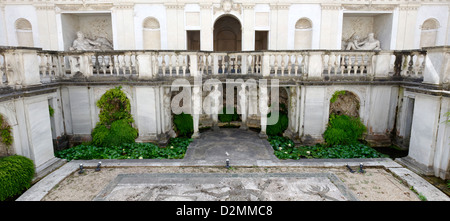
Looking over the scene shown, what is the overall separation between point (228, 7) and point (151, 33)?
15.3ft

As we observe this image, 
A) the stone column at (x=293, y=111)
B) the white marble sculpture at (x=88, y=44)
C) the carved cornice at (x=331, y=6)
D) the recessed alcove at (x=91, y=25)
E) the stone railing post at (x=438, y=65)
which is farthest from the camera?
the recessed alcove at (x=91, y=25)

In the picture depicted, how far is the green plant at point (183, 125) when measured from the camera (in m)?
11.5

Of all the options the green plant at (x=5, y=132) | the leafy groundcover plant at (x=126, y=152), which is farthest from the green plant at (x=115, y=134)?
the green plant at (x=5, y=132)

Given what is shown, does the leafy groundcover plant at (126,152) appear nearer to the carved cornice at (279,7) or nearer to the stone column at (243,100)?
the stone column at (243,100)

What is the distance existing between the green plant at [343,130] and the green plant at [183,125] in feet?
18.0

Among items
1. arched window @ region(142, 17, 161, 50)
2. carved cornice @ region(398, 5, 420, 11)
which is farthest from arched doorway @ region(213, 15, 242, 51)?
carved cornice @ region(398, 5, 420, 11)

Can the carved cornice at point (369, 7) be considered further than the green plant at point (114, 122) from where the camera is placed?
Yes

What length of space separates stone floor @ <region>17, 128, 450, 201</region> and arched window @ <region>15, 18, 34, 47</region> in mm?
11424

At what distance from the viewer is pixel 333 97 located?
9.97 metres

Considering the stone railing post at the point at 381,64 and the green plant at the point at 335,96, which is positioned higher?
the stone railing post at the point at 381,64

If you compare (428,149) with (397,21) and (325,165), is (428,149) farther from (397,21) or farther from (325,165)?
(397,21)

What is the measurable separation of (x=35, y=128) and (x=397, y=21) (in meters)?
17.9

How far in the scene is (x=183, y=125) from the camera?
11.5 meters

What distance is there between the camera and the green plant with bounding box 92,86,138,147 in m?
9.71
